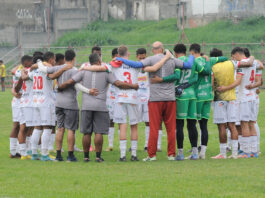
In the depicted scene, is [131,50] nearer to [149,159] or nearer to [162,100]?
[149,159]

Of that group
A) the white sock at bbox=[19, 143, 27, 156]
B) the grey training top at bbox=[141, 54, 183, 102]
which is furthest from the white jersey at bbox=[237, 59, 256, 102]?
the white sock at bbox=[19, 143, 27, 156]

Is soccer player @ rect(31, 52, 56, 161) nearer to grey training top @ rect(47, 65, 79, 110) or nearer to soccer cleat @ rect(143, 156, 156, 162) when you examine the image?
grey training top @ rect(47, 65, 79, 110)

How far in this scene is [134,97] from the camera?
13.3 m

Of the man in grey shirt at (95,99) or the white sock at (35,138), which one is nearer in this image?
the man in grey shirt at (95,99)

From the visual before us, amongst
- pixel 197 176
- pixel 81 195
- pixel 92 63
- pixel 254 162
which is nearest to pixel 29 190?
pixel 81 195

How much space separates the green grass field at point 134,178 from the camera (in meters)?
9.17

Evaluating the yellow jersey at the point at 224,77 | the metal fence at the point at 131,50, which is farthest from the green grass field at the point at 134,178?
the metal fence at the point at 131,50

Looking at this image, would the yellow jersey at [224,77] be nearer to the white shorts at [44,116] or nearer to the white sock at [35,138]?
the white shorts at [44,116]

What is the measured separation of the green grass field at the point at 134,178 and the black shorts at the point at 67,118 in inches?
32.3

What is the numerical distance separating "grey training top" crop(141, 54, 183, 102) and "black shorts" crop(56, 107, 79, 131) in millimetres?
1641

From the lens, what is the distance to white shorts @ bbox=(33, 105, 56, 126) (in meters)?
13.4

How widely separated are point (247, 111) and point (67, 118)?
4.01 m

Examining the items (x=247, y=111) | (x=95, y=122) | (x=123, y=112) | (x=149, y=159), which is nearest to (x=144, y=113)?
(x=123, y=112)

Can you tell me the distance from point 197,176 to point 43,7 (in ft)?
166
